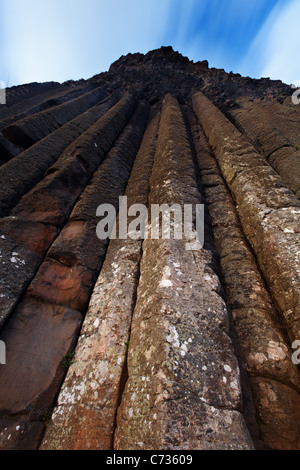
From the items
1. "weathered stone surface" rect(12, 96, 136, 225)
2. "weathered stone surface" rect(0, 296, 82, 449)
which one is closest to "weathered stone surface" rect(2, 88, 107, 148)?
"weathered stone surface" rect(12, 96, 136, 225)

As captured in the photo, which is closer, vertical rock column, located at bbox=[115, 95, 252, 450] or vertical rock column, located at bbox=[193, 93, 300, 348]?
vertical rock column, located at bbox=[115, 95, 252, 450]

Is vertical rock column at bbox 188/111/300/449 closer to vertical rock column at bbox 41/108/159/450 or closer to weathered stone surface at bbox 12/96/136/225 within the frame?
vertical rock column at bbox 41/108/159/450

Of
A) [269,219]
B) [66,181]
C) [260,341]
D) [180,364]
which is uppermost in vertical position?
[66,181]

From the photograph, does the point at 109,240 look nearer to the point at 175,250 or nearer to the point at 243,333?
the point at 175,250

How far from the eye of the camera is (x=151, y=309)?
2873 millimetres

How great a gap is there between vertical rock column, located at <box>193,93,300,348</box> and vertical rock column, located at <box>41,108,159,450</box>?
2.21 metres

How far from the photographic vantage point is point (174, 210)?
4203 millimetres

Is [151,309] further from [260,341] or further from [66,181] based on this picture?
[66,181]

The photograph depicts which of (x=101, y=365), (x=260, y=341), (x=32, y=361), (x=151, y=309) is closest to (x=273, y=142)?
(x=260, y=341)

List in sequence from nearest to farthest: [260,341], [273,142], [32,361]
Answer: [260,341] → [32,361] → [273,142]

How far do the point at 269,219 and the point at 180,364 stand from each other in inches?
114

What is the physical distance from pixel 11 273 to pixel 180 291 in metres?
2.73

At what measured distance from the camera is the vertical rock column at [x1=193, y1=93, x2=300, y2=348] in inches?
115

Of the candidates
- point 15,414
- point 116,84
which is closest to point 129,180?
point 15,414
